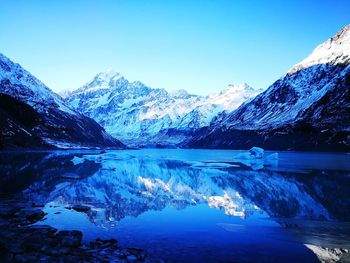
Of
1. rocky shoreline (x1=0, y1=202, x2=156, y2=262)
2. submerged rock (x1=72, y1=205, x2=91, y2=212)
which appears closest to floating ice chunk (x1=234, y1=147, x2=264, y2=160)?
submerged rock (x1=72, y1=205, x2=91, y2=212)

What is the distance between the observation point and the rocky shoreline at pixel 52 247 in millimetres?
17306

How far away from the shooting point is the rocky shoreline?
1731cm

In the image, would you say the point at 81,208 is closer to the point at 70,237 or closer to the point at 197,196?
the point at 70,237

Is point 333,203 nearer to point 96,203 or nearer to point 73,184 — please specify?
point 96,203

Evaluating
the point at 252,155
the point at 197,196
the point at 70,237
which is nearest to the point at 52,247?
the point at 70,237

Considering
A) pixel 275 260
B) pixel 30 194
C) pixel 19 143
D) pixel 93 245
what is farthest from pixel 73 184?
pixel 19 143

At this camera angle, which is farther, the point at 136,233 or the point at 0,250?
the point at 136,233

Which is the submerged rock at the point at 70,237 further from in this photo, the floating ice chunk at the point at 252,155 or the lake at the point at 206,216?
the floating ice chunk at the point at 252,155

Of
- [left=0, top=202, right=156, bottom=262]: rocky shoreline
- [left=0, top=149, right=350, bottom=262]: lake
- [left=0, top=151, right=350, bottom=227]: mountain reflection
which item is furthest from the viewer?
[left=0, top=151, right=350, bottom=227]: mountain reflection

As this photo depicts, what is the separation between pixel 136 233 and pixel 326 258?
441 inches

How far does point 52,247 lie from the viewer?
18859mm

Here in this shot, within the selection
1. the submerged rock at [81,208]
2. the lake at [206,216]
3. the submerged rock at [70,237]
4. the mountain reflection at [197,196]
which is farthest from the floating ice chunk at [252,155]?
the submerged rock at [70,237]

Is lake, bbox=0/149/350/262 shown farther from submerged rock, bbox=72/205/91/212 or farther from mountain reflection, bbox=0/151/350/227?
submerged rock, bbox=72/205/91/212

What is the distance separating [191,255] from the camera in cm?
1889
